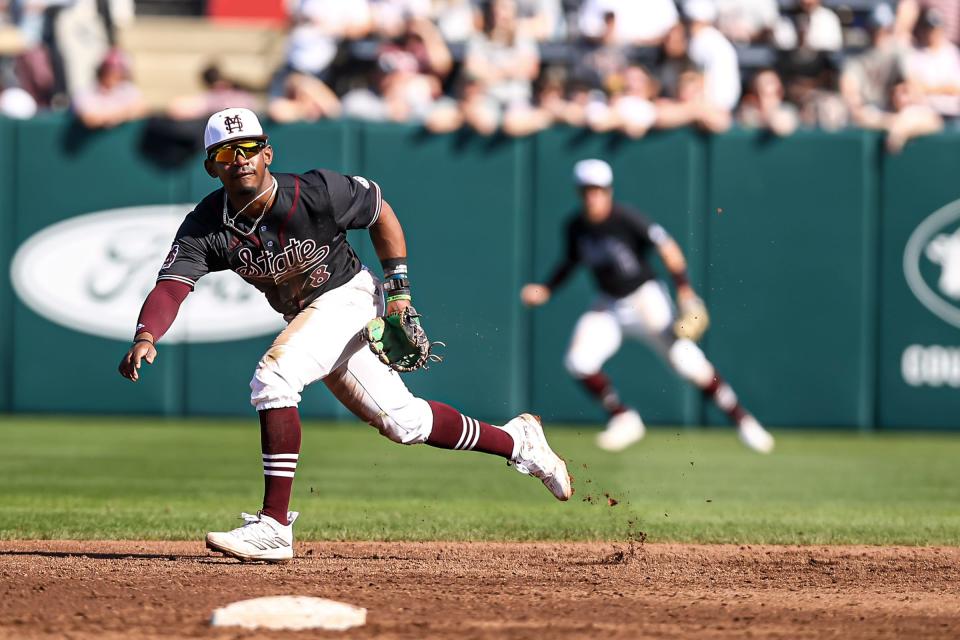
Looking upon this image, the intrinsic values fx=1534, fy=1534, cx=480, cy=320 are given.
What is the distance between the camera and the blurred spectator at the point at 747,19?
50.3ft

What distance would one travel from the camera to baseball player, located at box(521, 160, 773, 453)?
13.1 metres

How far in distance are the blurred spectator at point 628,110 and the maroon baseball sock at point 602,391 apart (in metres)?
2.49

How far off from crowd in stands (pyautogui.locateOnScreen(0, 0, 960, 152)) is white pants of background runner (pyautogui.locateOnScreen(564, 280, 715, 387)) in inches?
70.2

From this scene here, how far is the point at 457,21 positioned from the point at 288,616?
36.8ft

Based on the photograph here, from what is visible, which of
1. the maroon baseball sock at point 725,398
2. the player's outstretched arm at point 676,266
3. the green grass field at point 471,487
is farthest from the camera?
the player's outstretched arm at point 676,266

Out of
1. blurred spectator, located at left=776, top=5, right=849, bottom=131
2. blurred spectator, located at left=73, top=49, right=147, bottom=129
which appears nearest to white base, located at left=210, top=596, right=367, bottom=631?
blurred spectator, located at left=73, top=49, right=147, bottom=129

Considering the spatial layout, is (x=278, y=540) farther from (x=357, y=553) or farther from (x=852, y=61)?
(x=852, y=61)

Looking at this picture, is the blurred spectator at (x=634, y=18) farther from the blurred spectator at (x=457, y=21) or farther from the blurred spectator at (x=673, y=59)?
the blurred spectator at (x=457, y=21)

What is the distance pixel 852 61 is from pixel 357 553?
9.63m

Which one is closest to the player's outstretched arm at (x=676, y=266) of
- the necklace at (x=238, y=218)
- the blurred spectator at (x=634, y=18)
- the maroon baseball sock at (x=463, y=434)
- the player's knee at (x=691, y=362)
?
the player's knee at (x=691, y=362)

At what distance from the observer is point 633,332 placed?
1337 cm

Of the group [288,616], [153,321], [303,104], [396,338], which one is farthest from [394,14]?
[288,616]

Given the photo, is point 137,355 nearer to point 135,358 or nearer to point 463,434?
point 135,358

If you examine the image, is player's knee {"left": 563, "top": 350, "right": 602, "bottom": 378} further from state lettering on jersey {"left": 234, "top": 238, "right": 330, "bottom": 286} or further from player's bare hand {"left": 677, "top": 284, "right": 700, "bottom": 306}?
state lettering on jersey {"left": 234, "top": 238, "right": 330, "bottom": 286}
